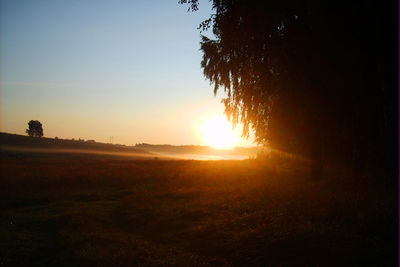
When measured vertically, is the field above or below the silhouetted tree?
below

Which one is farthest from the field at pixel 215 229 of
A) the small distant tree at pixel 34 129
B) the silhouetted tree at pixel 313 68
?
the small distant tree at pixel 34 129

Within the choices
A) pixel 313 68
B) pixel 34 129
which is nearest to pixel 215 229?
pixel 313 68

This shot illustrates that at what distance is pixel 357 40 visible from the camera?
1125cm

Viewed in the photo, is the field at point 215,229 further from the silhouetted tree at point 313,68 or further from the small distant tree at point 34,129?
the small distant tree at point 34,129

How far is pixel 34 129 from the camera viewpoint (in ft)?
521

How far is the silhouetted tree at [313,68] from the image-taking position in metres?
10.5

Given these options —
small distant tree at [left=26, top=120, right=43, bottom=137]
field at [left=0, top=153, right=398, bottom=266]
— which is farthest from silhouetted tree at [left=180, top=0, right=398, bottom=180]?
small distant tree at [left=26, top=120, right=43, bottom=137]

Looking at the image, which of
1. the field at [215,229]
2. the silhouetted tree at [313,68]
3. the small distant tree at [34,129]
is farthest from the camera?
the small distant tree at [34,129]

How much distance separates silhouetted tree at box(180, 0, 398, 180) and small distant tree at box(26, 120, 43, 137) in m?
167

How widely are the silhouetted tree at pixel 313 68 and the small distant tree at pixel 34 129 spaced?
166661 mm

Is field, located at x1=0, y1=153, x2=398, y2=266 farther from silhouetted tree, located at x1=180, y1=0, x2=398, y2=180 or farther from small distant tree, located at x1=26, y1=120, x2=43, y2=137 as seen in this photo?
small distant tree, located at x1=26, y1=120, x2=43, y2=137

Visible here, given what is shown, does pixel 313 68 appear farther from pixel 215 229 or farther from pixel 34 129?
pixel 34 129

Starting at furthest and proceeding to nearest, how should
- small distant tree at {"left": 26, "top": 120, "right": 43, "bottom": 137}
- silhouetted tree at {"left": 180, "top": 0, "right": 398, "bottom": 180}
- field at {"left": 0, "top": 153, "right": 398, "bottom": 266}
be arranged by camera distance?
small distant tree at {"left": 26, "top": 120, "right": 43, "bottom": 137}, silhouetted tree at {"left": 180, "top": 0, "right": 398, "bottom": 180}, field at {"left": 0, "top": 153, "right": 398, "bottom": 266}

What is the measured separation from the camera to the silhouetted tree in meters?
10.5
